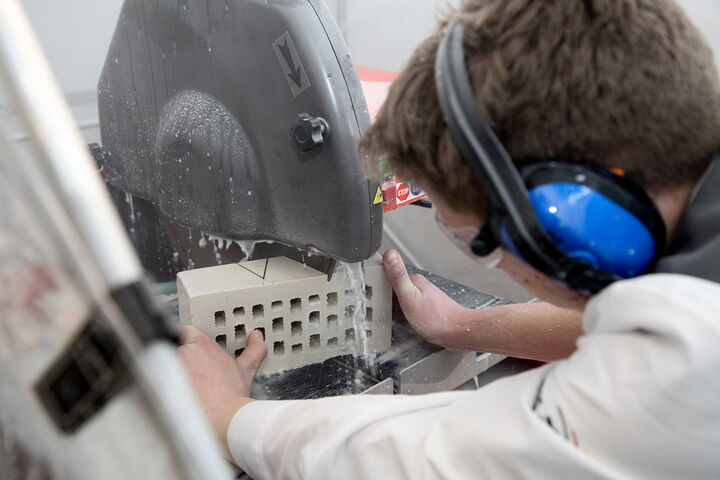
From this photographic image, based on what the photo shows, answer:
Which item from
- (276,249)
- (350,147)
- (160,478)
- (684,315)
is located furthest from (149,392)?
(276,249)

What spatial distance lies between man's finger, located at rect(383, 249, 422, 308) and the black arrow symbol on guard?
37 cm

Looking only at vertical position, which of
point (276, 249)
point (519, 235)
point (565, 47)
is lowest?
point (276, 249)

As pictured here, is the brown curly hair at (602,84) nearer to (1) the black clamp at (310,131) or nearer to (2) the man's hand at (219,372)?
(1) the black clamp at (310,131)

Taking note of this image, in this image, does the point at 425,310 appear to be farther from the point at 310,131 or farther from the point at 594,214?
the point at 594,214

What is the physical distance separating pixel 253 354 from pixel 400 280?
306mm

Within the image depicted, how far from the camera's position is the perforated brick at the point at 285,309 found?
102 centimetres

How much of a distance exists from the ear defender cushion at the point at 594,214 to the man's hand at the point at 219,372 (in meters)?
0.52

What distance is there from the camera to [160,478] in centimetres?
28

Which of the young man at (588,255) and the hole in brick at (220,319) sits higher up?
the young man at (588,255)

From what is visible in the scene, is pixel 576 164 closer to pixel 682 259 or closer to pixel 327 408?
pixel 682 259

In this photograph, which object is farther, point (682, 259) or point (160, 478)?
point (682, 259)

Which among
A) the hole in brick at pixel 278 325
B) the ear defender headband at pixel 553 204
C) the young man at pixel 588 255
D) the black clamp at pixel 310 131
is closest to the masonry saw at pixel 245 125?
the black clamp at pixel 310 131

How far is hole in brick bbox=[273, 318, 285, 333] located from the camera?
109 centimetres

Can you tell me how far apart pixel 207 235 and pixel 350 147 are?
423 millimetres
